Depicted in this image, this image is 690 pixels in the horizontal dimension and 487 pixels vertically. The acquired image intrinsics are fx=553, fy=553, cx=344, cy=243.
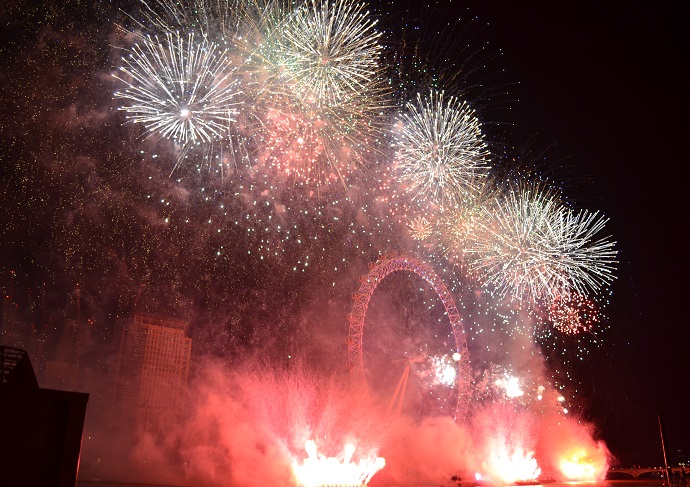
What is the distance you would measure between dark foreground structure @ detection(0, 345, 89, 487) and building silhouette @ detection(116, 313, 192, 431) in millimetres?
21430

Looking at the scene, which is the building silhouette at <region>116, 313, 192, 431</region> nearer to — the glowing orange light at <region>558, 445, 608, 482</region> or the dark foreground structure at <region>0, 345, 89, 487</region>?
the dark foreground structure at <region>0, 345, 89, 487</region>

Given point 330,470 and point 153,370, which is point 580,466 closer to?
point 330,470

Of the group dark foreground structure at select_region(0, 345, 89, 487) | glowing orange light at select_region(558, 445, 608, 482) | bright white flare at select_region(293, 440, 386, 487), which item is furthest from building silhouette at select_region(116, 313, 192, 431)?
glowing orange light at select_region(558, 445, 608, 482)

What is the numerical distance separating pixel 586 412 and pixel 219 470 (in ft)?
113

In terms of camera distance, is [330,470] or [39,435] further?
[330,470]

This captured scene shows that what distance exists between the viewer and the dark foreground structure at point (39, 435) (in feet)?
26.1

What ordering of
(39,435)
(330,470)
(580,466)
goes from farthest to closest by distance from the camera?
(580,466) → (330,470) → (39,435)

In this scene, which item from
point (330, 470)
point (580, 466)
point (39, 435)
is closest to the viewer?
point (39, 435)

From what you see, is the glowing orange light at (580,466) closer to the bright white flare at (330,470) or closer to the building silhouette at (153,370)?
the bright white flare at (330,470)

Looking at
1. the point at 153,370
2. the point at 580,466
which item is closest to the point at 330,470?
the point at 153,370

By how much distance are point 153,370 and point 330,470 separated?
54.1 feet

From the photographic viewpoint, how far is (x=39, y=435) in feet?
27.1

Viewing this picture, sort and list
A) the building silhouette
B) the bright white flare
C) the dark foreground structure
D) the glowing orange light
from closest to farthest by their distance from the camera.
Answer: the dark foreground structure < the bright white flare < the building silhouette < the glowing orange light

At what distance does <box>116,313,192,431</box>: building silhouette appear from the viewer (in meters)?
30.6
